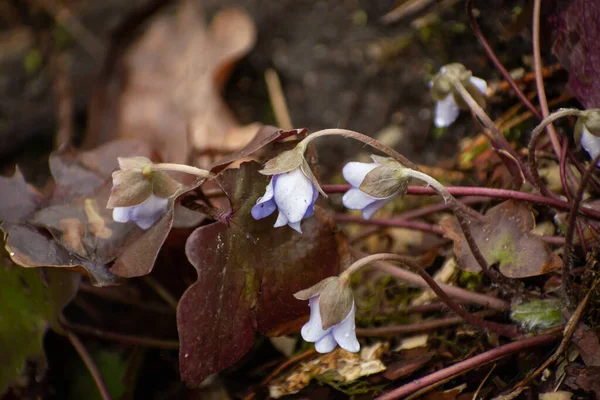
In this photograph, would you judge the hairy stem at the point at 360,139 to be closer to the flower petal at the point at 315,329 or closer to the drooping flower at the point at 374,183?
the drooping flower at the point at 374,183

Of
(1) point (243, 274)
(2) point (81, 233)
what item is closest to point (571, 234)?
(1) point (243, 274)

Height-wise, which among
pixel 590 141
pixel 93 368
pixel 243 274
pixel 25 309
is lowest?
pixel 93 368

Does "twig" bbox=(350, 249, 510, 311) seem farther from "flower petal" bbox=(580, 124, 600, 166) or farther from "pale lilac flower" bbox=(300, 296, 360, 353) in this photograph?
"flower petal" bbox=(580, 124, 600, 166)

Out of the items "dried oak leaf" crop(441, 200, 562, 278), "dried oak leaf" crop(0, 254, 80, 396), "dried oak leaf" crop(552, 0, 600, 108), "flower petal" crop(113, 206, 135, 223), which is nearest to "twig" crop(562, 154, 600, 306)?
"dried oak leaf" crop(441, 200, 562, 278)

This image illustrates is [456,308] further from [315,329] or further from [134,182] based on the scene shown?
[134,182]

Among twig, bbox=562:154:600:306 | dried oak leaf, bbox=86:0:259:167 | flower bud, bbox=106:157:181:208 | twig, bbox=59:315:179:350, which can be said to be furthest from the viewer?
dried oak leaf, bbox=86:0:259:167

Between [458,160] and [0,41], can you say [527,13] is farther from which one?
[0,41]

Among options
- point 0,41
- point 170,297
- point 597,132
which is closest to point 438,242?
point 597,132
